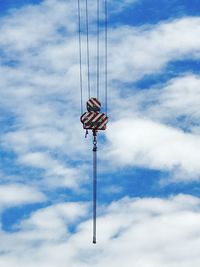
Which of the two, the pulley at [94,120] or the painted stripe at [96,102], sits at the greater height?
the painted stripe at [96,102]

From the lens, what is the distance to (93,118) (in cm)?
5747

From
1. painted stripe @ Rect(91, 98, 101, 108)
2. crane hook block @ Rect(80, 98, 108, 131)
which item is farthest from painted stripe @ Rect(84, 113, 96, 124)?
painted stripe @ Rect(91, 98, 101, 108)

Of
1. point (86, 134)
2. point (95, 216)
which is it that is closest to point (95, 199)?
point (95, 216)

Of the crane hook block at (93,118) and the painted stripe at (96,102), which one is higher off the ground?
the painted stripe at (96,102)

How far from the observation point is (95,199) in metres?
56.2

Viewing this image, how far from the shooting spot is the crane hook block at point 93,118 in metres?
57.3

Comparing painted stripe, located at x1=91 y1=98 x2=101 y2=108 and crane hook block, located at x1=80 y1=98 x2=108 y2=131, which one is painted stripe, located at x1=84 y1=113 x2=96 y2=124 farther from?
painted stripe, located at x1=91 y1=98 x2=101 y2=108

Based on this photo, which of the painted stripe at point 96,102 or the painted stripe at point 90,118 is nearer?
the painted stripe at point 90,118

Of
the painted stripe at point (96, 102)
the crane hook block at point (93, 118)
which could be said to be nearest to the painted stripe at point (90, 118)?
the crane hook block at point (93, 118)

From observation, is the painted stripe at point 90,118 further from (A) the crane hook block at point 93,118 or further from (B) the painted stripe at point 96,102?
(B) the painted stripe at point 96,102

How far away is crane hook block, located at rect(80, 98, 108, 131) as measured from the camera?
57.3 m

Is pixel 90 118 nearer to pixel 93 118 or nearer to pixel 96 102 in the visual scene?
pixel 93 118

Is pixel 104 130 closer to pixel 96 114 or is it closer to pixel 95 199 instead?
pixel 96 114

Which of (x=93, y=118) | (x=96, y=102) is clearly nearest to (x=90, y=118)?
(x=93, y=118)
